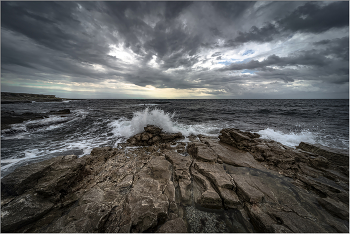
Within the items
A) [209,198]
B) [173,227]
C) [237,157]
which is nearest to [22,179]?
[173,227]

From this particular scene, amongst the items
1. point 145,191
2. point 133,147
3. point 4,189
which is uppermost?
point 4,189

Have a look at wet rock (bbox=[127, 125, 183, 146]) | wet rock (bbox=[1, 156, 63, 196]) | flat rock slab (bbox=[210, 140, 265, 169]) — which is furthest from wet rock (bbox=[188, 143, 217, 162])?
wet rock (bbox=[1, 156, 63, 196])

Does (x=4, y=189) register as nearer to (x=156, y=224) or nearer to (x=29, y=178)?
(x=29, y=178)

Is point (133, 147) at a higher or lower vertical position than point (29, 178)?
lower

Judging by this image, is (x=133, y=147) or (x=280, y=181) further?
(x=133, y=147)

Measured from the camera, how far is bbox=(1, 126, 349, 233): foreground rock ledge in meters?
2.90

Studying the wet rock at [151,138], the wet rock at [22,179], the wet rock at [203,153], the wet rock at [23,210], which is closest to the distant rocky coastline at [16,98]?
the wet rock at [151,138]

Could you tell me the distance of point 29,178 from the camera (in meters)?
3.58

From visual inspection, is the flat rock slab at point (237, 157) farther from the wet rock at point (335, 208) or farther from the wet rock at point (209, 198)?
the wet rock at point (209, 198)

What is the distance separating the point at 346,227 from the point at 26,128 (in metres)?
Result: 20.1

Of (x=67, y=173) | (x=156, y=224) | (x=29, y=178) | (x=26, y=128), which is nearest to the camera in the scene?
(x=156, y=224)

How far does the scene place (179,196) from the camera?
378 cm

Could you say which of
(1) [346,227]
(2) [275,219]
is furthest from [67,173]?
(1) [346,227]

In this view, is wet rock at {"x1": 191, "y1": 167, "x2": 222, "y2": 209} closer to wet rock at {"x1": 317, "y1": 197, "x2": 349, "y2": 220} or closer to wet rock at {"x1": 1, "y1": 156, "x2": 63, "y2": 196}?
wet rock at {"x1": 317, "y1": 197, "x2": 349, "y2": 220}
